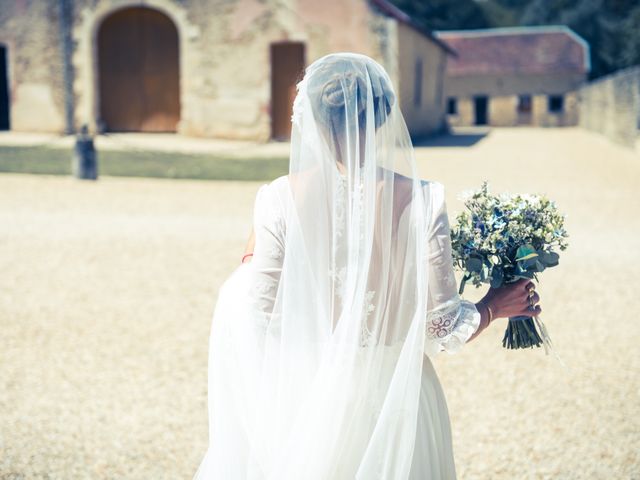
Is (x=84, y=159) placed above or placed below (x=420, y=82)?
below

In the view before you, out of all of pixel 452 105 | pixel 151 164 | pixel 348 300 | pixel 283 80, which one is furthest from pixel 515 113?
pixel 348 300

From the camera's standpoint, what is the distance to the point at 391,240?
1.94m

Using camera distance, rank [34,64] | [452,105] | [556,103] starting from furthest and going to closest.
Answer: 1. [452,105]
2. [556,103]
3. [34,64]

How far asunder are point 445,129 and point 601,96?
7040 mm

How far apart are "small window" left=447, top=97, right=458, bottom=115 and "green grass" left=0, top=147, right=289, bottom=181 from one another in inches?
1057

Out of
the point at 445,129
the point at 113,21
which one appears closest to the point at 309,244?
the point at 113,21

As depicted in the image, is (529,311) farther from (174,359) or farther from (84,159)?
(84,159)

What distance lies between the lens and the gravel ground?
10.8 ft

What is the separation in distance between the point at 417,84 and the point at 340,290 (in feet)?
76.6

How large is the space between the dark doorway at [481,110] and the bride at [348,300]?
40.4 meters

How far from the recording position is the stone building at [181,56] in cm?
1928

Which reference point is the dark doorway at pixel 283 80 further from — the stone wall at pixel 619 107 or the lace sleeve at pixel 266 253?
the lace sleeve at pixel 266 253

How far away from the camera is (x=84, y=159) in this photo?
37.5 ft

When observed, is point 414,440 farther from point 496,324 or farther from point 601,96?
point 601,96
